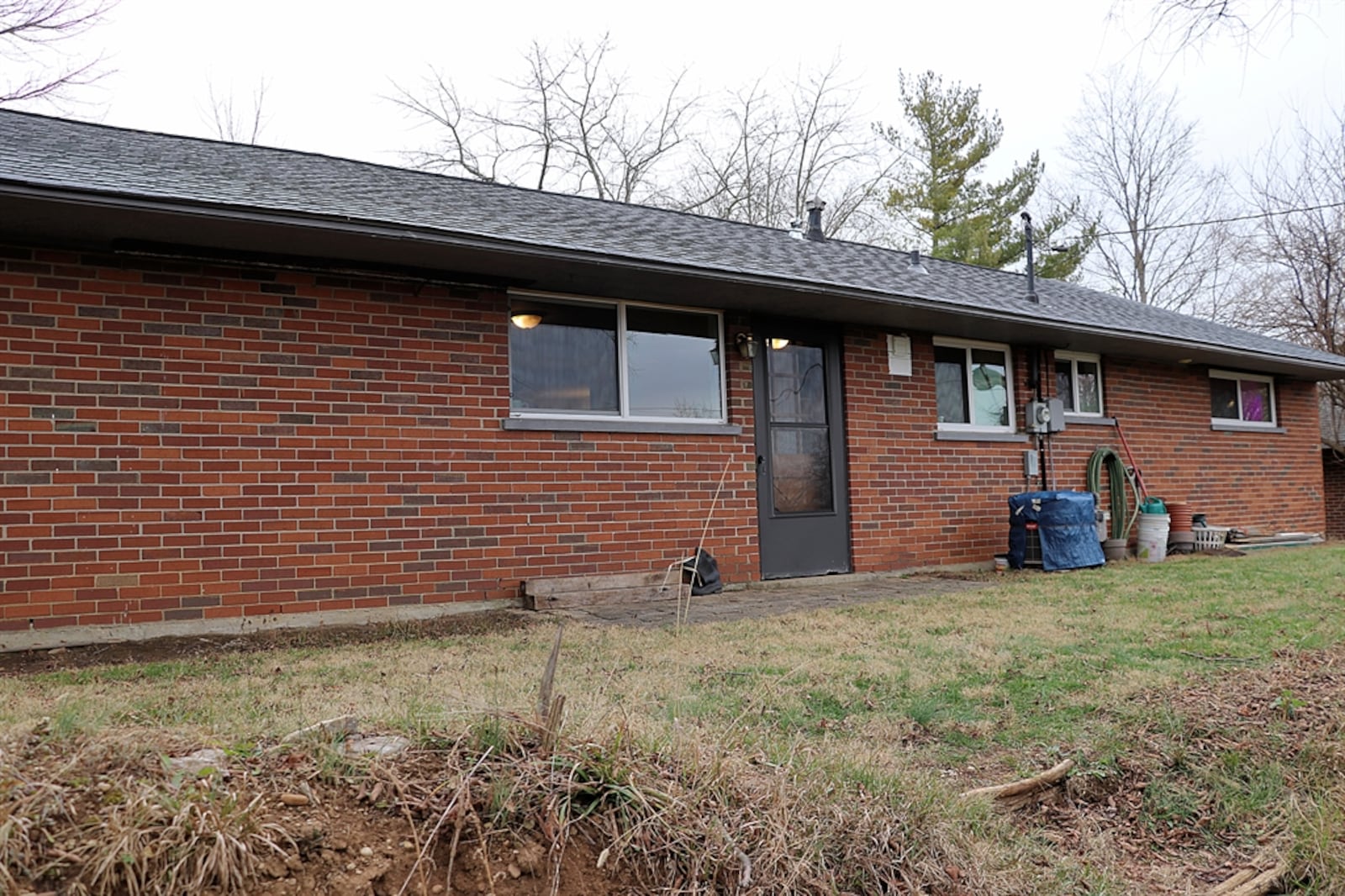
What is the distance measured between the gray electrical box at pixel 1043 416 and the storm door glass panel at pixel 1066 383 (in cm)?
70

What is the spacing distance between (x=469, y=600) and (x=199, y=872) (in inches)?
206

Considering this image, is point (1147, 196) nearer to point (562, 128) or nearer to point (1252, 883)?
point (562, 128)

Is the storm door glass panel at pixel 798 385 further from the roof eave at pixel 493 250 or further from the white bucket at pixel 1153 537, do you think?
Result: the white bucket at pixel 1153 537

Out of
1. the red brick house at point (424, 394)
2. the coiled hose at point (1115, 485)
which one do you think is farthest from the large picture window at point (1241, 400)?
the red brick house at point (424, 394)

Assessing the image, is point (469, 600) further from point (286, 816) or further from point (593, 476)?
point (286, 816)

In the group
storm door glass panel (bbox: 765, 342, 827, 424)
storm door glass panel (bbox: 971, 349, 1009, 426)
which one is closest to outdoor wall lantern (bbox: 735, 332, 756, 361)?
storm door glass panel (bbox: 765, 342, 827, 424)

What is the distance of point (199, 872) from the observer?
1586 millimetres

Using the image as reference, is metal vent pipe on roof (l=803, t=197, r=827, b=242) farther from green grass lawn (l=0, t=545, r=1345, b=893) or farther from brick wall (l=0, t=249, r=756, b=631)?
green grass lawn (l=0, t=545, r=1345, b=893)

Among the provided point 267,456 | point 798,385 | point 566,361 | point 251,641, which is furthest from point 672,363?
point 251,641

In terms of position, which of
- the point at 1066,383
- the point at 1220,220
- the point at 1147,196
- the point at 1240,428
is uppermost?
the point at 1147,196

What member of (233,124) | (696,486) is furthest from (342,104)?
(696,486)

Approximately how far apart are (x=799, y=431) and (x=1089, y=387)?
4864mm

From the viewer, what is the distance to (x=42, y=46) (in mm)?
15648

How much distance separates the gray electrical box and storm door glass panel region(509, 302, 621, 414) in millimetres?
5259
